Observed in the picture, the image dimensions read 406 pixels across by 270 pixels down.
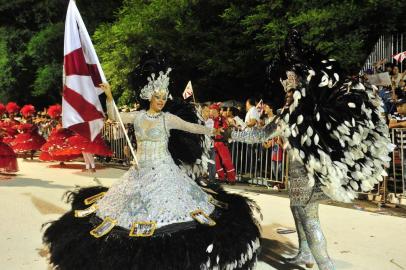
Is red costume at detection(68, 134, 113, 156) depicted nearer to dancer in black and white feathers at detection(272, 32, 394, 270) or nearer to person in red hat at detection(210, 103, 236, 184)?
person in red hat at detection(210, 103, 236, 184)

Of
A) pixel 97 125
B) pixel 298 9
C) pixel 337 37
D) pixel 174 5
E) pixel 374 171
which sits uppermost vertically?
pixel 174 5

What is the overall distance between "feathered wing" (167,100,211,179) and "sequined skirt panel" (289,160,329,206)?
1.00m

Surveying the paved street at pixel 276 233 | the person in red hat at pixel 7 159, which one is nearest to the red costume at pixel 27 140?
the person in red hat at pixel 7 159

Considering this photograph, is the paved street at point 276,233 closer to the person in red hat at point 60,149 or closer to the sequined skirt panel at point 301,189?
the sequined skirt panel at point 301,189

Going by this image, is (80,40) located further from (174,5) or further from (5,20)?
(5,20)

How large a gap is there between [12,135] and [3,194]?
7721 millimetres

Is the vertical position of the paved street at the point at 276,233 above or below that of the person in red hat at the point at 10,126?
below

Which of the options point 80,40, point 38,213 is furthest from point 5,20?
point 80,40

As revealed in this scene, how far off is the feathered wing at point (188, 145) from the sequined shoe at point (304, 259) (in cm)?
132

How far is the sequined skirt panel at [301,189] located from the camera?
4051mm

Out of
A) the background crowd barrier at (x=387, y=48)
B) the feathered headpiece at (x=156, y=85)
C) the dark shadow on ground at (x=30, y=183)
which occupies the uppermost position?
the background crowd barrier at (x=387, y=48)

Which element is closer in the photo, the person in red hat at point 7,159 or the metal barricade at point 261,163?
the metal barricade at point 261,163

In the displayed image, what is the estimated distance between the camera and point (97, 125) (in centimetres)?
421

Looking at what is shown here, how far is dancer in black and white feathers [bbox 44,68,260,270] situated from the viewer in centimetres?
343
